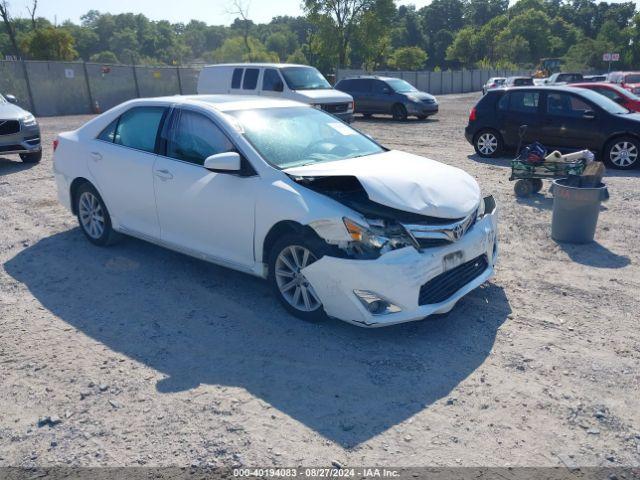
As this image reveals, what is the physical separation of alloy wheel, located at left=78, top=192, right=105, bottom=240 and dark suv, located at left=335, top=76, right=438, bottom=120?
54.8ft

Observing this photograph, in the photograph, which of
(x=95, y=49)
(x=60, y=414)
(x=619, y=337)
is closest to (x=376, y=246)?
(x=619, y=337)

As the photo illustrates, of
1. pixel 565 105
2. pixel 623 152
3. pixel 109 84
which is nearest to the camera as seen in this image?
pixel 623 152

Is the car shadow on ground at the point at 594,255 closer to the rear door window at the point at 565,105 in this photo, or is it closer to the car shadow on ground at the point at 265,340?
the car shadow on ground at the point at 265,340

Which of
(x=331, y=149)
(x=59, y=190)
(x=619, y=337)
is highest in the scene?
(x=331, y=149)

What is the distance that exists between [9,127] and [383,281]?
9892 mm

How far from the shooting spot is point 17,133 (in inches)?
444

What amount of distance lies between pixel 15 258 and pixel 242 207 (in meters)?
3.15

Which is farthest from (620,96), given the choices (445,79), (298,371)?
(445,79)

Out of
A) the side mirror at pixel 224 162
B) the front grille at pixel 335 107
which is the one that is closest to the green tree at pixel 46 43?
the front grille at pixel 335 107

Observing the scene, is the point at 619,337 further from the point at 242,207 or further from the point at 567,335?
the point at 242,207

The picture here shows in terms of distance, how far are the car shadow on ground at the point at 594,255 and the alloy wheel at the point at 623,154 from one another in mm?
5291

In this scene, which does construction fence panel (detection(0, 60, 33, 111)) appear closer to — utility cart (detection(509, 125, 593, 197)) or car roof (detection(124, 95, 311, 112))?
car roof (detection(124, 95, 311, 112))

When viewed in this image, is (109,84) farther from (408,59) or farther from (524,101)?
(408,59)

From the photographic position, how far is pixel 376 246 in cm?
418
